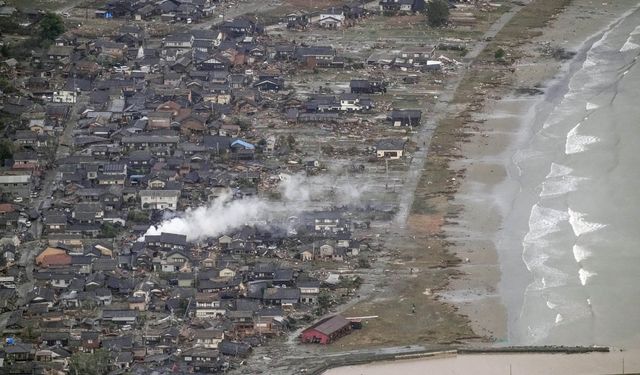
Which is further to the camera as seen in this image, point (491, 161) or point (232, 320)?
point (491, 161)

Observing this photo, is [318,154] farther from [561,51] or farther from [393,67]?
[561,51]

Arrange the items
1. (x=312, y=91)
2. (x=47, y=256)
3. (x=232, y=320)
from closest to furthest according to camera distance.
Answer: (x=232, y=320) → (x=47, y=256) → (x=312, y=91)

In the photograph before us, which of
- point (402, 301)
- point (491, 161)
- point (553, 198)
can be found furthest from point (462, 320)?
point (491, 161)

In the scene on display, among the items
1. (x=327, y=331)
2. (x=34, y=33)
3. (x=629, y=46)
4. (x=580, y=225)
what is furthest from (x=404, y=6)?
(x=327, y=331)

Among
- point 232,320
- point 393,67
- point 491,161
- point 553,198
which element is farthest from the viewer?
point 393,67

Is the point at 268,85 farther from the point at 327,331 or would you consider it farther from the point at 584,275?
the point at 327,331

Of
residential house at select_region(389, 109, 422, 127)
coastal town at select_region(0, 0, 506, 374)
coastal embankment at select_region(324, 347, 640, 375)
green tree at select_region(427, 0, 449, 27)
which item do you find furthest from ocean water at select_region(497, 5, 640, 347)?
green tree at select_region(427, 0, 449, 27)
